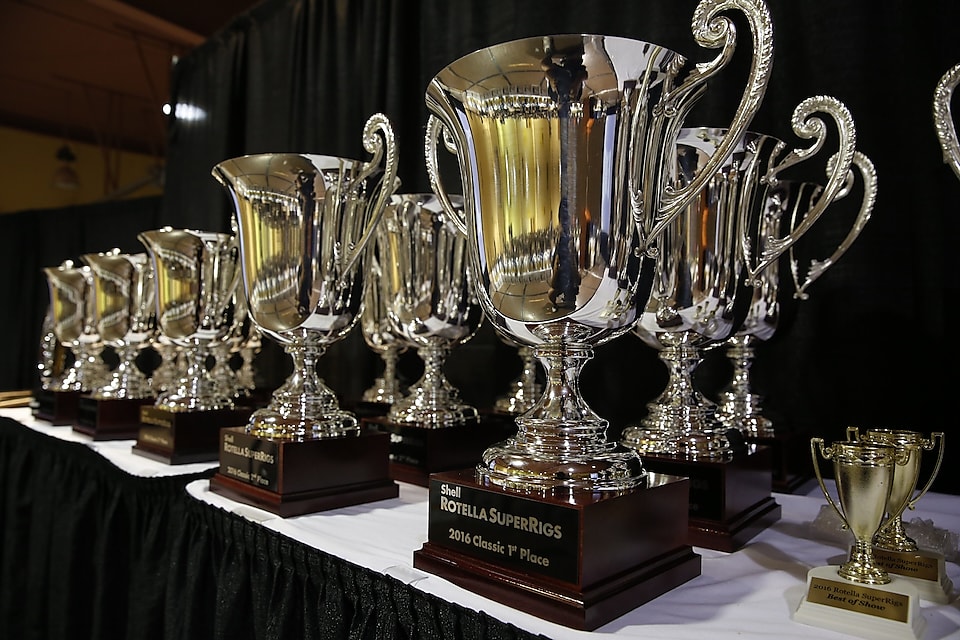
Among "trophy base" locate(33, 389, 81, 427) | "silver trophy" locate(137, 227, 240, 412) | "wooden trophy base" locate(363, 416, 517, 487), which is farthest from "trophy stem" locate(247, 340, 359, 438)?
"trophy base" locate(33, 389, 81, 427)

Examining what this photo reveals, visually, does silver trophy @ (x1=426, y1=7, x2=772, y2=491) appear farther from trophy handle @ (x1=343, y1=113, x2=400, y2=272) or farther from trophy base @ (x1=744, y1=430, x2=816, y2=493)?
trophy base @ (x1=744, y1=430, x2=816, y2=493)

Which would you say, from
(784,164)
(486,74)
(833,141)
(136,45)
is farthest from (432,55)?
(136,45)

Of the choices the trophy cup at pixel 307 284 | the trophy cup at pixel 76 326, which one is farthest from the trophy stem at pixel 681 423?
the trophy cup at pixel 76 326

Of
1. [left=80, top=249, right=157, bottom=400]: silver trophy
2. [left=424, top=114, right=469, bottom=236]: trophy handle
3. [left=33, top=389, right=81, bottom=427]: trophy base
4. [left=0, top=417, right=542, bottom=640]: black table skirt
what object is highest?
[left=424, top=114, right=469, bottom=236]: trophy handle

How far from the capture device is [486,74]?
758mm

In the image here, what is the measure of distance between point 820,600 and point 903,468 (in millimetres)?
203

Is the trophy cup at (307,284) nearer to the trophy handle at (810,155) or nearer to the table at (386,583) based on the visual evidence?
the table at (386,583)

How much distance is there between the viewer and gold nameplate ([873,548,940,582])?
762 mm

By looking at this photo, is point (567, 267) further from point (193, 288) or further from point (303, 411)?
point (193, 288)

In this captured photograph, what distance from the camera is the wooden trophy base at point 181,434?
1531 millimetres

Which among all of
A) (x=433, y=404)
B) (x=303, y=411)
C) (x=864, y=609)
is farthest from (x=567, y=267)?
(x=433, y=404)

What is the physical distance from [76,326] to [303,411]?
5.47 feet

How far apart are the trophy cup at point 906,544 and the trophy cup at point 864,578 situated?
2cm

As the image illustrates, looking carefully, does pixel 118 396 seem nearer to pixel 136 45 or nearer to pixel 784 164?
pixel 784 164
